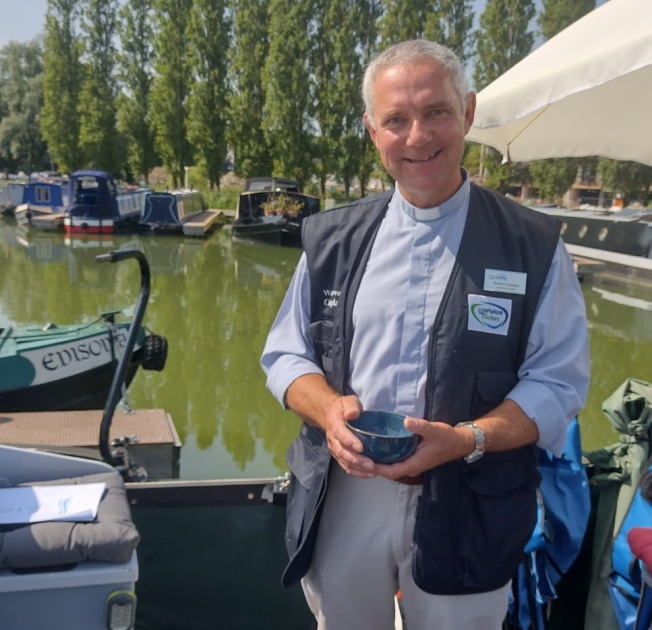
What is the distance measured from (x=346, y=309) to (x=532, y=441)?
0.41 meters

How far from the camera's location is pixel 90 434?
3.50 meters

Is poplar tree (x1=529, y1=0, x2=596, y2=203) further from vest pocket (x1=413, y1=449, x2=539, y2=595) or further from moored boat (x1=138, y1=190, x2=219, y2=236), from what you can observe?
vest pocket (x1=413, y1=449, x2=539, y2=595)

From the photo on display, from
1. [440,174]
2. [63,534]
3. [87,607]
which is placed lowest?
[87,607]

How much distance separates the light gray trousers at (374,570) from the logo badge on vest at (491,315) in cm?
32

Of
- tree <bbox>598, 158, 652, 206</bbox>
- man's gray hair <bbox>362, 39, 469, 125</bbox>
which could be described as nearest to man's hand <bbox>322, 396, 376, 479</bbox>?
man's gray hair <bbox>362, 39, 469, 125</bbox>

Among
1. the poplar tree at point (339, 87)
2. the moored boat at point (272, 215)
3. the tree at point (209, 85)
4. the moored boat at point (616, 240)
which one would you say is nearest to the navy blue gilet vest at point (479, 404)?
the moored boat at point (616, 240)

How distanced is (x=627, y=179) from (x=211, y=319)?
51.6ft

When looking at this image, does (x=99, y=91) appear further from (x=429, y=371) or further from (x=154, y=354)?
(x=429, y=371)

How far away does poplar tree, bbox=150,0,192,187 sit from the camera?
24750 mm

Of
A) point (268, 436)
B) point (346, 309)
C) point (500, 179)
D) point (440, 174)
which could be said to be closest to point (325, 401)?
point (346, 309)

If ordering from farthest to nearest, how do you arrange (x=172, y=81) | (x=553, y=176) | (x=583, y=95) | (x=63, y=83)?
(x=63, y=83)
(x=172, y=81)
(x=553, y=176)
(x=583, y=95)

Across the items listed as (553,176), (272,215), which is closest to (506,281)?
(272,215)

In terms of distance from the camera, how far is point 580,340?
48.3 inches

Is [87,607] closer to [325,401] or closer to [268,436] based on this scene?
[325,401]
